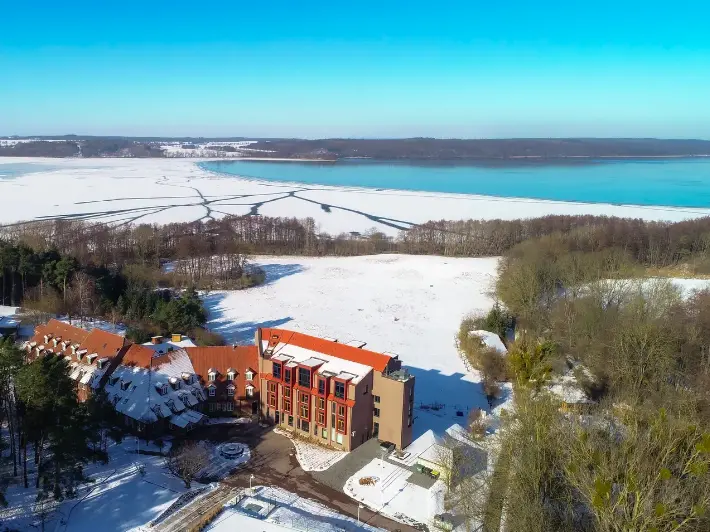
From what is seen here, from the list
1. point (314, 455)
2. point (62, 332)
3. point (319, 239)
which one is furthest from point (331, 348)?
point (319, 239)

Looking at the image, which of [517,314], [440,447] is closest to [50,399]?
[440,447]

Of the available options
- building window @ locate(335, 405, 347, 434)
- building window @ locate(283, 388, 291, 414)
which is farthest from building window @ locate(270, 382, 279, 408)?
building window @ locate(335, 405, 347, 434)

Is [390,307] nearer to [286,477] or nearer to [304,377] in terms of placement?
[304,377]

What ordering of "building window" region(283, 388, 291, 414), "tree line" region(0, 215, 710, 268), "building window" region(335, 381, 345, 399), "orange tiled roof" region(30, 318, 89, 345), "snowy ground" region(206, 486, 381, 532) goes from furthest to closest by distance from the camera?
"tree line" region(0, 215, 710, 268)
"orange tiled roof" region(30, 318, 89, 345)
"building window" region(283, 388, 291, 414)
"building window" region(335, 381, 345, 399)
"snowy ground" region(206, 486, 381, 532)

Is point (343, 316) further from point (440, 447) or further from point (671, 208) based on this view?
point (671, 208)

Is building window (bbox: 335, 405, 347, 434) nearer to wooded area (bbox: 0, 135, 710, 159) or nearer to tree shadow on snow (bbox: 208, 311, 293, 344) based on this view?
tree shadow on snow (bbox: 208, 311, 293, 344)

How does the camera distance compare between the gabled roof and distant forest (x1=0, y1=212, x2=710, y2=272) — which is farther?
distant forest (x1=0, y1=212, x2=710, y2=272)

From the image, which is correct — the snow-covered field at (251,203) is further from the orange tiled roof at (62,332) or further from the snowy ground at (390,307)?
the orange tiled roof at (62,332)
